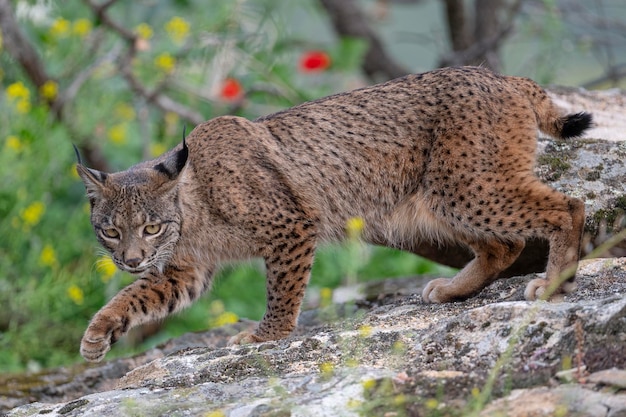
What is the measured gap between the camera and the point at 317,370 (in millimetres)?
3885

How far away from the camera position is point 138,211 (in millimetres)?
5234

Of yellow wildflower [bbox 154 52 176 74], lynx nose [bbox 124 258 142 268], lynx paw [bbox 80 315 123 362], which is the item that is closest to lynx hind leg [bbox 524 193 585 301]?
lynx nose [bbox 124 258 142 268]

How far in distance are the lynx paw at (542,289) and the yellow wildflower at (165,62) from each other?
493 centimetres

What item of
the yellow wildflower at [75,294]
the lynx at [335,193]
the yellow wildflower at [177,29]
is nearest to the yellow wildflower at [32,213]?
the yellow wildflower at [75,294]

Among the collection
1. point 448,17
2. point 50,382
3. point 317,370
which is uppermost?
point 448,17

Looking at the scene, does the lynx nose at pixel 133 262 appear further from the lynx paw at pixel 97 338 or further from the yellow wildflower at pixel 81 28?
the yellow wildflower at pixel 81 28

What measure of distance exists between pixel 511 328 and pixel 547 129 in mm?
2078

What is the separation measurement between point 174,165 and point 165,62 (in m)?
3.80

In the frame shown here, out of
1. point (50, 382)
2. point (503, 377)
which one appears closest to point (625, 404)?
point (503, 377)

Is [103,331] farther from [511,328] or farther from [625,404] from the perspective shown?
[625,404]

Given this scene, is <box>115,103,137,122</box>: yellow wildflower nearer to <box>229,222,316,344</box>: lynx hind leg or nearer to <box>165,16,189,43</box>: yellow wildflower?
<box>165,16,189,43</box>: yellow wildflower

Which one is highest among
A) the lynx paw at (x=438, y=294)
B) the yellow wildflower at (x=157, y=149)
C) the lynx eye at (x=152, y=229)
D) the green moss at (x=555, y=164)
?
the yellow wildflower at (x=157, y=149)

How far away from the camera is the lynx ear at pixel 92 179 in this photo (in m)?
5.20

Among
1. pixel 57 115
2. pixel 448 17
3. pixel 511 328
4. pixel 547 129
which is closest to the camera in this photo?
pixel 511 328
